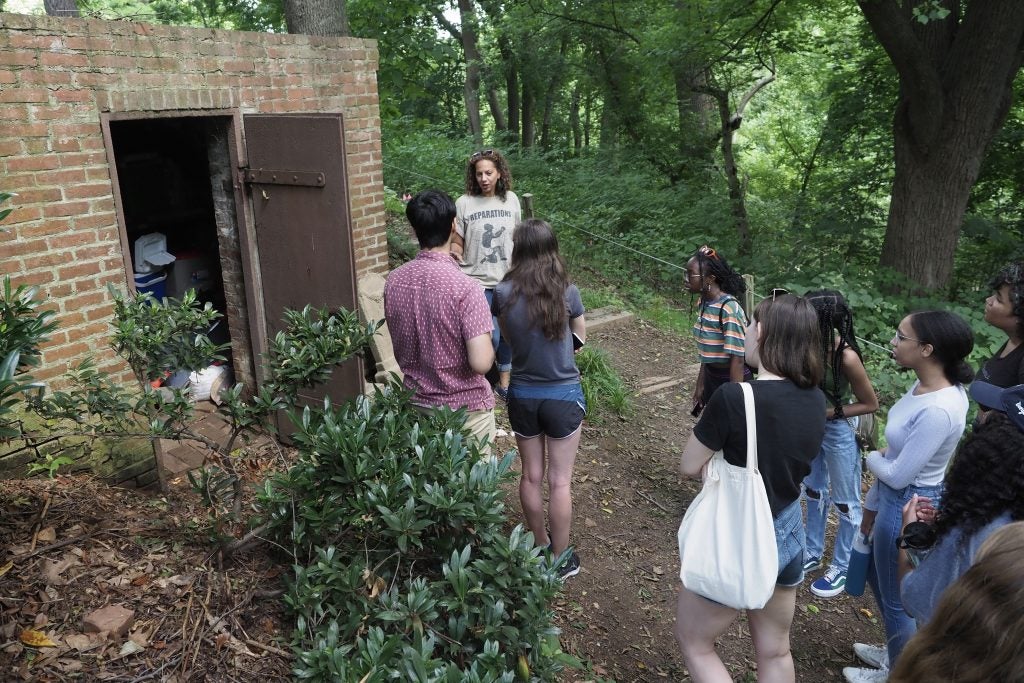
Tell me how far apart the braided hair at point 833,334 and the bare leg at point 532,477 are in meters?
1.48

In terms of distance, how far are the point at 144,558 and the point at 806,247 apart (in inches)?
417

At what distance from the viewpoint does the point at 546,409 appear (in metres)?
3.69

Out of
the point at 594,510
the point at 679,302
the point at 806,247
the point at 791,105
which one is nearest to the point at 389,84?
the point at 679,302

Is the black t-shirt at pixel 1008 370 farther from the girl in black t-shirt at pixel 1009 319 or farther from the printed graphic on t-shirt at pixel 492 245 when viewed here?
the printed graphic on t-shirt at pixel 492 245

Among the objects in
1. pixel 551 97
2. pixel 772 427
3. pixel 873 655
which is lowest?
pixel 873 655

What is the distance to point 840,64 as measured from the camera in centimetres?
1209

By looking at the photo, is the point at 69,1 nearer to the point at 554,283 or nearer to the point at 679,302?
the point at 679,302

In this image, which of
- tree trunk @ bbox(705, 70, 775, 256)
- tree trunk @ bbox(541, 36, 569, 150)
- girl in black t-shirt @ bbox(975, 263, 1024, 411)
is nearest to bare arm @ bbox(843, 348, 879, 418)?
girl in black t-shirt @ bbox(975, 263, 1024, 411)

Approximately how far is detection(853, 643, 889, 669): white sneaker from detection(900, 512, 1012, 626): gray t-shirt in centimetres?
→ 128

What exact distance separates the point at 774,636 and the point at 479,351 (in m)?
1.67

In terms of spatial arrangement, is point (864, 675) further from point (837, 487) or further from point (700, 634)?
point (700, 634)

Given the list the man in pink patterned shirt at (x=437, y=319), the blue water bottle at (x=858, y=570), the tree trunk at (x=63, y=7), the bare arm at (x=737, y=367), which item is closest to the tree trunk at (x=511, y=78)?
the tree trunk at (x=63, y=7)

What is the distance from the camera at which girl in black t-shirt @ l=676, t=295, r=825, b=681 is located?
2.66m

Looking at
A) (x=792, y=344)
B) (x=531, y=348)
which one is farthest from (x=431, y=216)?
(x=792, y=344)
